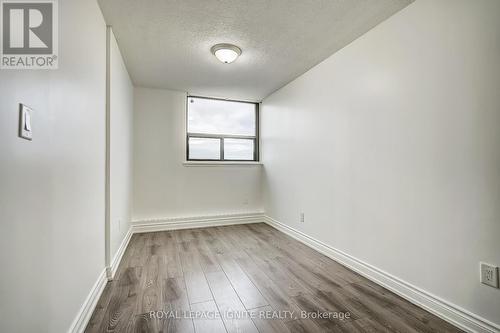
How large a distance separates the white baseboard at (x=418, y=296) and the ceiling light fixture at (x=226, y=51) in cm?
240

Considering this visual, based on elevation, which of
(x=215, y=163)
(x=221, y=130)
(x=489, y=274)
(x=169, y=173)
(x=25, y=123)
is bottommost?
(x=489, y=274)

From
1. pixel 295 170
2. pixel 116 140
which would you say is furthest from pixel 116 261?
pixel 295 170

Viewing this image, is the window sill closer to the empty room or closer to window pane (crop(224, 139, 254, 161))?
window pane (crop(224, 139, 254, 161))

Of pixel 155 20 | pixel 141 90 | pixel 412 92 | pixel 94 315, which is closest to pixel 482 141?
pixel 412 92

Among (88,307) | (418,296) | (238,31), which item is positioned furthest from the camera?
(238,31)

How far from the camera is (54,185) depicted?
114cm


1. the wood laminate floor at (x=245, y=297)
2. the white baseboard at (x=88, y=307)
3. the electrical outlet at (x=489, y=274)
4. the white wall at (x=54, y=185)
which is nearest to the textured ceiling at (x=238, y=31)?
the white wall at (x=54, y=185)

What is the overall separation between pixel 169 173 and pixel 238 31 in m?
2.57

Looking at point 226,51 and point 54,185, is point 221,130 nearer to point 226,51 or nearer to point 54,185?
point 226,51

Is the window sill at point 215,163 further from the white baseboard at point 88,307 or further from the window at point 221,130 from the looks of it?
the white baseboard at point 88,307

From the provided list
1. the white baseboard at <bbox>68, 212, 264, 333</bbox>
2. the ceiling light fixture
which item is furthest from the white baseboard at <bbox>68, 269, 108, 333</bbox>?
the ceiling light fixture

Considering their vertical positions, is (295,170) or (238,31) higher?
(238,31)

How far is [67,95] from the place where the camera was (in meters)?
A: 1.29

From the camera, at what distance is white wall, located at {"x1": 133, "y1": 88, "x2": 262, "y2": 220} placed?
3.78 meters
